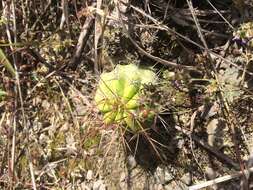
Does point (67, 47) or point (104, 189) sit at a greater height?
point (67, 47)

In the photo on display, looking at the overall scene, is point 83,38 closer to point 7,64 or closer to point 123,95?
point 7,64

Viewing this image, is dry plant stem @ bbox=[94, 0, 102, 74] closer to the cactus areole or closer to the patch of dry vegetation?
the patch of dry vegetation

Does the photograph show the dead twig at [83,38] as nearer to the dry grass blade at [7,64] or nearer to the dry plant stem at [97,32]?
the dry plant stem at [97,32]

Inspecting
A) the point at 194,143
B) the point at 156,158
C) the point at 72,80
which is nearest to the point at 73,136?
the point at 72,80

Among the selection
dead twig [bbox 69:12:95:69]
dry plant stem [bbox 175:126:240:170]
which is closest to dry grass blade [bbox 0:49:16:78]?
dead twig [bbox 69:12:95:69]

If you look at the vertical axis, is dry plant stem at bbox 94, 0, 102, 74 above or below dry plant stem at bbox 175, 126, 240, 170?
above

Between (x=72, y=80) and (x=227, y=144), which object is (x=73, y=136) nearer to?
(x=72, y=80)

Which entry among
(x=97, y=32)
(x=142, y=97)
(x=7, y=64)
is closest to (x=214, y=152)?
(x=142, y=97)
